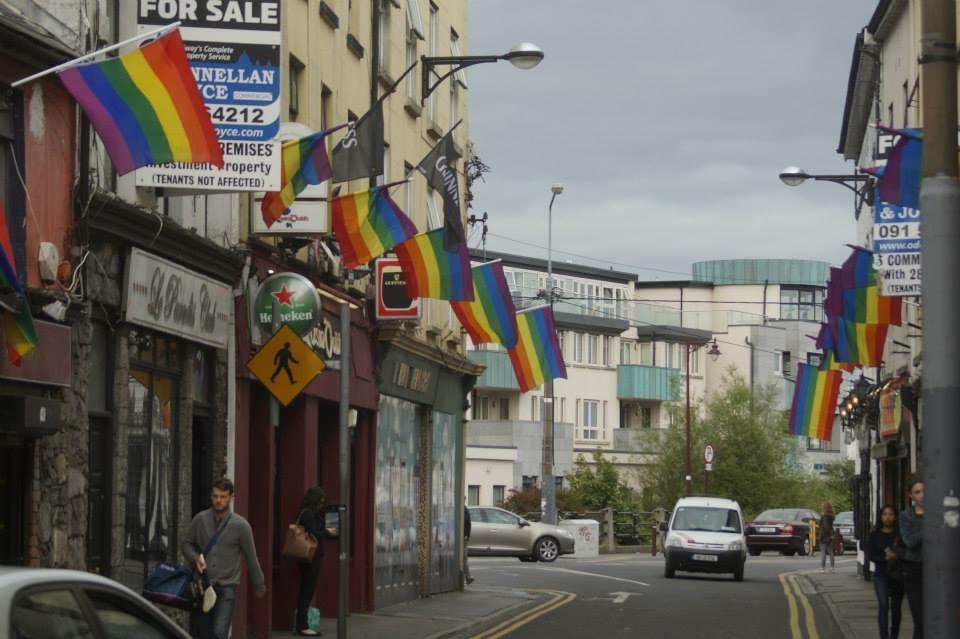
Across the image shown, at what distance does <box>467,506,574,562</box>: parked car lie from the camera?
49281 mm

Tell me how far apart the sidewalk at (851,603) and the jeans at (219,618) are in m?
9.96

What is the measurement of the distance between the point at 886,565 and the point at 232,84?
27.4ft

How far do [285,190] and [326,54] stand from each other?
6.70 metres

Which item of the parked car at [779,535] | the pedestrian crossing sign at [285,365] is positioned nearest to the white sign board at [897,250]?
the pedestrian crossing sign at [285,365]

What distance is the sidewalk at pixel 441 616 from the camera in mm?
22406

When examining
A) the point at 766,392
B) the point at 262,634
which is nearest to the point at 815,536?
the point at 766,392

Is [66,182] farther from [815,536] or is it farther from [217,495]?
[815,536]

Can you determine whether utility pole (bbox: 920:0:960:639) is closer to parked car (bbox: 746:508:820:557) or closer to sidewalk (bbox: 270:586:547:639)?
sidewalk (bbox: 270:586:547:639)

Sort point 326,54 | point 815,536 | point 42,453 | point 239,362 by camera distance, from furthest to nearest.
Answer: point 815,536, point 326,54, point 239,362, point 42,453

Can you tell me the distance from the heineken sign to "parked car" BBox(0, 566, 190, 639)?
39.2 ft

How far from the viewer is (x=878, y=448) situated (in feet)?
123

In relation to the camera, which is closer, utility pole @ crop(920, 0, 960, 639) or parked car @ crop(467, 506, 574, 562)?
utility pole @ crop(920, 0, 960, 639)

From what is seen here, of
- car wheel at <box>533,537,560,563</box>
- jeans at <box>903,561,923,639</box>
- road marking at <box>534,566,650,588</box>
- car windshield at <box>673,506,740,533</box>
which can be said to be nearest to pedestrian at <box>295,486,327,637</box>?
jeans at <box>903,561,923,639</box>

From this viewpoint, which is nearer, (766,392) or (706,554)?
(706,554)
